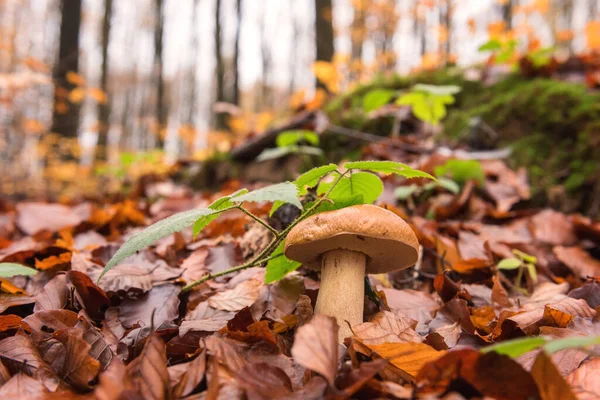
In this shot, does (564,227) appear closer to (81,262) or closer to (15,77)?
(81,262)

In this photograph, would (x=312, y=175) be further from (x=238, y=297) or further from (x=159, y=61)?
(x=159, y=61)

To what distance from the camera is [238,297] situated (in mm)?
1699

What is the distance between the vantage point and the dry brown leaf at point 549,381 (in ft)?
3.05

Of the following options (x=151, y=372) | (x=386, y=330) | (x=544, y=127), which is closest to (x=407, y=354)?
(x=386, y=330)

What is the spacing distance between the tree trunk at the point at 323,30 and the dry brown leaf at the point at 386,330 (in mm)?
6035

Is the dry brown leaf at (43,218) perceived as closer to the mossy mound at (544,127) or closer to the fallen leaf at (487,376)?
the fallen leaf at (487,376)

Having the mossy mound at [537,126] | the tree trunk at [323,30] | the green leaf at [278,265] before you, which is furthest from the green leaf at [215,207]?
the tree trunk at [323,30]

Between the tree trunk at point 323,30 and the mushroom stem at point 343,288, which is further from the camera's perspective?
the tree trunk at point 323,30

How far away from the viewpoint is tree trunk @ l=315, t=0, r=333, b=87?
6.99m

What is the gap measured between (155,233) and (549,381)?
107 centimetres

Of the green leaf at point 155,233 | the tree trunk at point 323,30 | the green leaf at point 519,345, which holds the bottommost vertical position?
the green leaf at point 519,345

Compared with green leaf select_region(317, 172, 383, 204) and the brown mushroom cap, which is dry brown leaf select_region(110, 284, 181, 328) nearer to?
the brown mushroom cap

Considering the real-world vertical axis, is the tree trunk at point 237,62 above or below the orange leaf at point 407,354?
above

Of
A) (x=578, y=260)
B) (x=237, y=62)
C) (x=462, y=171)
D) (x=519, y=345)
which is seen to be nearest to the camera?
(x=519, y=345)
